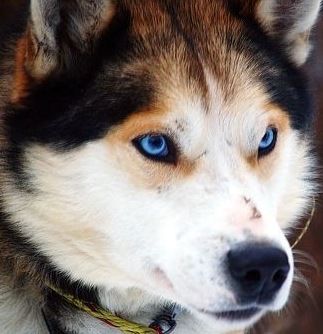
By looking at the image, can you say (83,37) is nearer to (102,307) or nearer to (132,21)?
(132,21)

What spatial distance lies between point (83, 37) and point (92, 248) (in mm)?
540

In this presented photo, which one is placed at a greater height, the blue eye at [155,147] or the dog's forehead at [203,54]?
the dog's forehead at [203,54]

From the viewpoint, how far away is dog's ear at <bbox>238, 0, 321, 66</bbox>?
94.8 inches

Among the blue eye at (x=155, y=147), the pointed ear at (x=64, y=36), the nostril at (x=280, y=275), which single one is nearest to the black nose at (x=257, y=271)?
the nostril at (x=280, y=275)

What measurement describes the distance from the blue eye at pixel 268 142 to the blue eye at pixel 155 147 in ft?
0.88

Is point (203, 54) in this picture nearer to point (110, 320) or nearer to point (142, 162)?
point (142, 162)

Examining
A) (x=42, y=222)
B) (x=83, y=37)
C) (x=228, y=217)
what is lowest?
(x=42, y=222)

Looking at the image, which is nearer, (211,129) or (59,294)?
(211,129)

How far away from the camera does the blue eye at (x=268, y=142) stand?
228 centimetres

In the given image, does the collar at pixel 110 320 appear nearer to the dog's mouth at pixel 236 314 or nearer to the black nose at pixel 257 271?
the dog's mouth at pixel 236 314

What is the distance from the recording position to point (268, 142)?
2303mm

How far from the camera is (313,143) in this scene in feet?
8.87

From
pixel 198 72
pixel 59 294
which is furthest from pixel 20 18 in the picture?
pixel 59 294

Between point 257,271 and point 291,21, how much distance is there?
A: 0.81 meters
